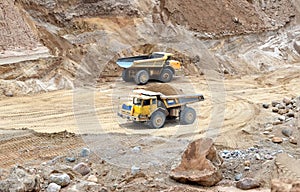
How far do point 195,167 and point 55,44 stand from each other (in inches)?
417

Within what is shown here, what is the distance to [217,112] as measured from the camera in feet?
40.2

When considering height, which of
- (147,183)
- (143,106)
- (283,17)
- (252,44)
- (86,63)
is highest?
(283,17)

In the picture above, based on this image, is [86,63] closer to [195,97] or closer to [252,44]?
[195,97]

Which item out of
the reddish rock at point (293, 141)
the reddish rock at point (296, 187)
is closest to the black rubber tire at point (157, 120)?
the reddish rock at point (293, 141)

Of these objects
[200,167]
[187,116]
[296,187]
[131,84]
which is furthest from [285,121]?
[296,187]

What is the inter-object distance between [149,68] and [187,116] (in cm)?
421

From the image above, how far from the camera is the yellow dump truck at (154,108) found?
10016 mm

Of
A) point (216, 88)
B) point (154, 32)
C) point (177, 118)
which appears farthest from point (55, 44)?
point (177, 118)

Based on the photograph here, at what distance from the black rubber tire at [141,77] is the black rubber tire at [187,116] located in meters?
4.01

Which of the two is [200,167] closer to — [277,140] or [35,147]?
[35,147]

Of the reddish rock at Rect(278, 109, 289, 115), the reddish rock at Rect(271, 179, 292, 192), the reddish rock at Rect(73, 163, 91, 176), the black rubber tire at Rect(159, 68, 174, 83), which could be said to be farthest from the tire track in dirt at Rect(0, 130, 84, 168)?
the black rubber tire at Rect(159, 68, 174, 83)

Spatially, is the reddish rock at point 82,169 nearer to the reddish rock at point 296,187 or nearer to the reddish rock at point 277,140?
the reddish rock at point 296,187

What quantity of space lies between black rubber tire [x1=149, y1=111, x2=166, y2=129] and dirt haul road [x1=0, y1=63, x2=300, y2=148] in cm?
14

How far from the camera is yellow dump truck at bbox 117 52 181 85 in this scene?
14.5 m
